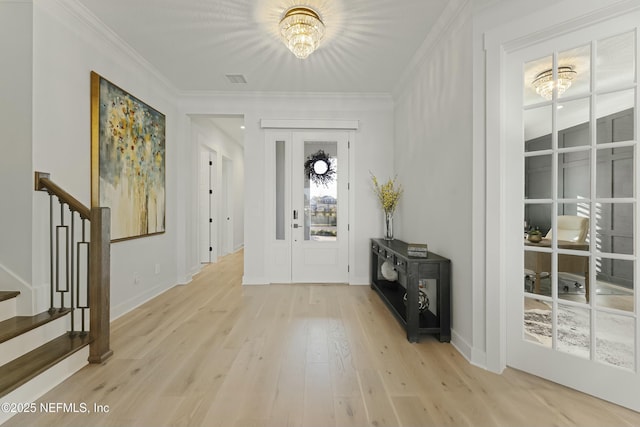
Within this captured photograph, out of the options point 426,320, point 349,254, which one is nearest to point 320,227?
point 349,254

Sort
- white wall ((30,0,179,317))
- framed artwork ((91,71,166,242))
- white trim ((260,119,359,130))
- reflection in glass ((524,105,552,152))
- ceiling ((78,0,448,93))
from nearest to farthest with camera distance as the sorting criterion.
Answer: reflection in glass ((524,105,552,152))
white wall ((30,0,179,317))
ceiling ((78,0,448,93))
framed artwork ((91,71,166,242))
white trim ((260,119,359,130))

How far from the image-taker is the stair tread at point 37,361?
1596 millimetres

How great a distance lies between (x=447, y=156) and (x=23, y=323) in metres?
3.47

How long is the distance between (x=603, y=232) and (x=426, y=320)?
4.88ft

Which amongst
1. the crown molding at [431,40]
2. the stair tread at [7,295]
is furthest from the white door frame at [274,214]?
the stair tread at [7,295]

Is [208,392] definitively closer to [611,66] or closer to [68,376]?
[68,376]

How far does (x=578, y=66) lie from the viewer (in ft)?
6.03

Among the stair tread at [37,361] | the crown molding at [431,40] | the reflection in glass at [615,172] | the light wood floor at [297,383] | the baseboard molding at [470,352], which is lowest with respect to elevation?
the light wood floor at [297,383]

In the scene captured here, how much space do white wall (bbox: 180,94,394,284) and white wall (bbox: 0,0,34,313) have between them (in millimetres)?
2264

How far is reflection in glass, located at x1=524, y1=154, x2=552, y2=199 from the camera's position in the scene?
1.96m

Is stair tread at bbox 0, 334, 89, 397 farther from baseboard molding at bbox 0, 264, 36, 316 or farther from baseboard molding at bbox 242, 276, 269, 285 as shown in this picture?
baseboard molding at bbox 242, 276, 269, 285

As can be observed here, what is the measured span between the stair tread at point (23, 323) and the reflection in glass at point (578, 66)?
3815mm

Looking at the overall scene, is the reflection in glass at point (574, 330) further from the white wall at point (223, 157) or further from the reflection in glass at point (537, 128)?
the white wall at point (223, 157)

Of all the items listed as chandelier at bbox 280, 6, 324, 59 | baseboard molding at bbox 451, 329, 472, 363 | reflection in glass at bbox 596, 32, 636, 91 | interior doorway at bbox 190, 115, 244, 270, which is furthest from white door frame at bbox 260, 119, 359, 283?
reflection in glass at bbox 596, 32, 636, 91
